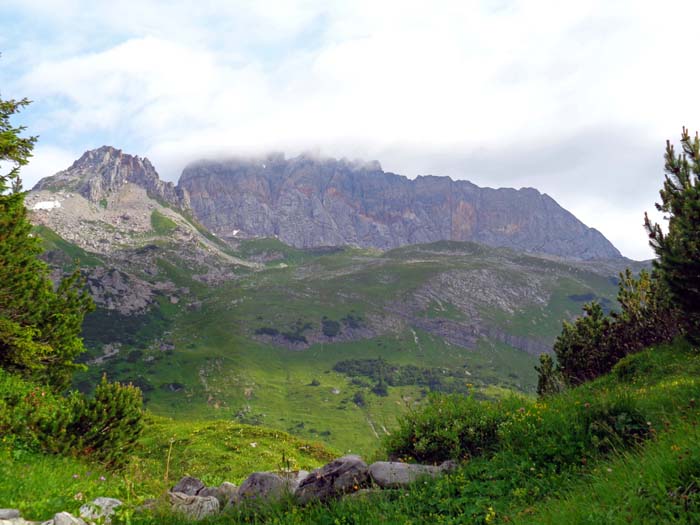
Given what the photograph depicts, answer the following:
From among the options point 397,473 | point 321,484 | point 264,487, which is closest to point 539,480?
point 397,473

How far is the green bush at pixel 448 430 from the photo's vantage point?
11.0m

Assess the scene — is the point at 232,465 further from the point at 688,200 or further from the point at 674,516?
the point at 688,200

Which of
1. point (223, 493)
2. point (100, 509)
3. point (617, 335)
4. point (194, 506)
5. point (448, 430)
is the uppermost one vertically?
point (617, 335)

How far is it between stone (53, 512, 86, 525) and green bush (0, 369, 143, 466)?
18.5 feet

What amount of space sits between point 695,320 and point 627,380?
13.9ft

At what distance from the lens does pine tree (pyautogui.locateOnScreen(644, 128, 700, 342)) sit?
18719 mm

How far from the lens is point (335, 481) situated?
32.8 ft

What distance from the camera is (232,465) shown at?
23.5m

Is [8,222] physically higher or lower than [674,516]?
higher

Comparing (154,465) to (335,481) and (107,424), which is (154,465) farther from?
(335,481)

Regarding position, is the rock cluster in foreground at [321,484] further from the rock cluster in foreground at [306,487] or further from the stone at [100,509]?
the stone at [100,509]

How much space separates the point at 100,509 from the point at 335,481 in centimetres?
494

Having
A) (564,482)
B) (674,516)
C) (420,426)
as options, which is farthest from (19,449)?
(674,516)

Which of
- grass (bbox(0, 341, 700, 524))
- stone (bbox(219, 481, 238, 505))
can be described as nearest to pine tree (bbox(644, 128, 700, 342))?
grass (bbox(0, 341, 700, 524))
